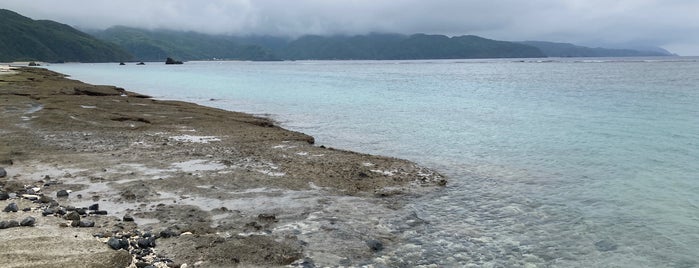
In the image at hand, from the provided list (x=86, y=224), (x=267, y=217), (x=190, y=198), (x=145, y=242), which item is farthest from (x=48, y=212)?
(x=267, y=217)

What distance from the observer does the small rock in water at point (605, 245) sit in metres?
12.7

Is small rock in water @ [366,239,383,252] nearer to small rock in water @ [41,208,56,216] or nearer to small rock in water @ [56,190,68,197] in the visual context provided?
small rock in water @ [41,208,56,216]

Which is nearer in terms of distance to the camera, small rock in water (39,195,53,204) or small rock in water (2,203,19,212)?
small rock in water (2,203,19,212)

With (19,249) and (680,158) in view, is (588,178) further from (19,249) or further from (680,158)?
(19,249)

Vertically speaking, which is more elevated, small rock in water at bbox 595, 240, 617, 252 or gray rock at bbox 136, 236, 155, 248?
gray rock at bbox 136, 236, 155, 248

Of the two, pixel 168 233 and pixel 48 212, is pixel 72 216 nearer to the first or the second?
pixel 48 212

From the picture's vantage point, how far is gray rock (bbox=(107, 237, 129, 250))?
35.3 feet

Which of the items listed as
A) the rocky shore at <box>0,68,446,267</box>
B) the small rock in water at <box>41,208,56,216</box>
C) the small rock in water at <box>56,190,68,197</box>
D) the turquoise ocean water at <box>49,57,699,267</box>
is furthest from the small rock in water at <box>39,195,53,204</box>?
the turquoise ocean water at <box>49,57,699,267</box>

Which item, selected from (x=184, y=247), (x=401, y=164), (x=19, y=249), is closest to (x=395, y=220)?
(x=184, y=247)

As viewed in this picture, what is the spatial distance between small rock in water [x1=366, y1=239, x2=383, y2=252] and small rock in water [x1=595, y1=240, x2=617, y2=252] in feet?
18.5

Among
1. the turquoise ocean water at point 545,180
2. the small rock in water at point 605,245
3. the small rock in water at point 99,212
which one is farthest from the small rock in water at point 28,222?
the small rock in water at point 605,245

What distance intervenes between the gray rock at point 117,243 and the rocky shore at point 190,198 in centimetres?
4

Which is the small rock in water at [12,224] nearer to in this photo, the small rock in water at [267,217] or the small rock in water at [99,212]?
the small rock in water at [99,212]

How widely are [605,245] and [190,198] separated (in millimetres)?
12031
